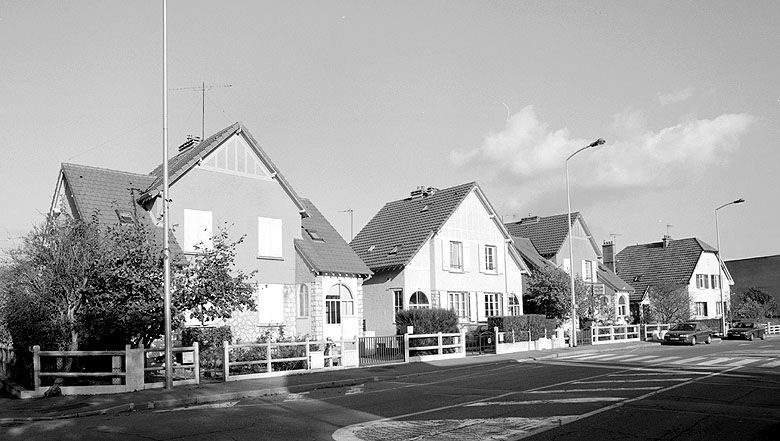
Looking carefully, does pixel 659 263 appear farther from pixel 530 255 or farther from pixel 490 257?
pixel 490 257

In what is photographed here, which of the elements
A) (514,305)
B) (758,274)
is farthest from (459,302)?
(758,274)

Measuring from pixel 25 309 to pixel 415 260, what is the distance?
21589mm

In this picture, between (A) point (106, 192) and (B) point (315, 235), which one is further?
(B) point (315, 235)

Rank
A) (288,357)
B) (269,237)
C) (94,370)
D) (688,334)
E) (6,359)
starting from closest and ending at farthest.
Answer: (94,370), (6,359), (288,357), (269,237), (688,334)

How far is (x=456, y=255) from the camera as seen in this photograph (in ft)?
135

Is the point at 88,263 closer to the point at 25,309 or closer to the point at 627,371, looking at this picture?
the point at 25,309

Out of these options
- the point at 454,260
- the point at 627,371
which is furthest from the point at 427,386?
the point at 454,260

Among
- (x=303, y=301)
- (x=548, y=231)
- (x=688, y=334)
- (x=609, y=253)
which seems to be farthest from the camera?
(x=609, y=253)

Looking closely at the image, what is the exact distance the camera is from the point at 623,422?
12547 millimetres

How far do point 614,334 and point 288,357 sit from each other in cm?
2542

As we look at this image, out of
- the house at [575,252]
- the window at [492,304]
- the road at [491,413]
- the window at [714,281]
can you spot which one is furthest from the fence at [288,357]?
the window at [714,281]

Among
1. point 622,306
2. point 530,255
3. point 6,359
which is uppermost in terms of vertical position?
point 530,255

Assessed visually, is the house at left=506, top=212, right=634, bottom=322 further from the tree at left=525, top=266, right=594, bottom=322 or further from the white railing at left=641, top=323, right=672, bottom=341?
the tree at left=525, top=266, right=594, bottom=322

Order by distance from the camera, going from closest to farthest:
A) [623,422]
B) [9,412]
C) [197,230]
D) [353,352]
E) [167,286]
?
[623,422], [9,412], [167,286], [353,352], [197,230]
